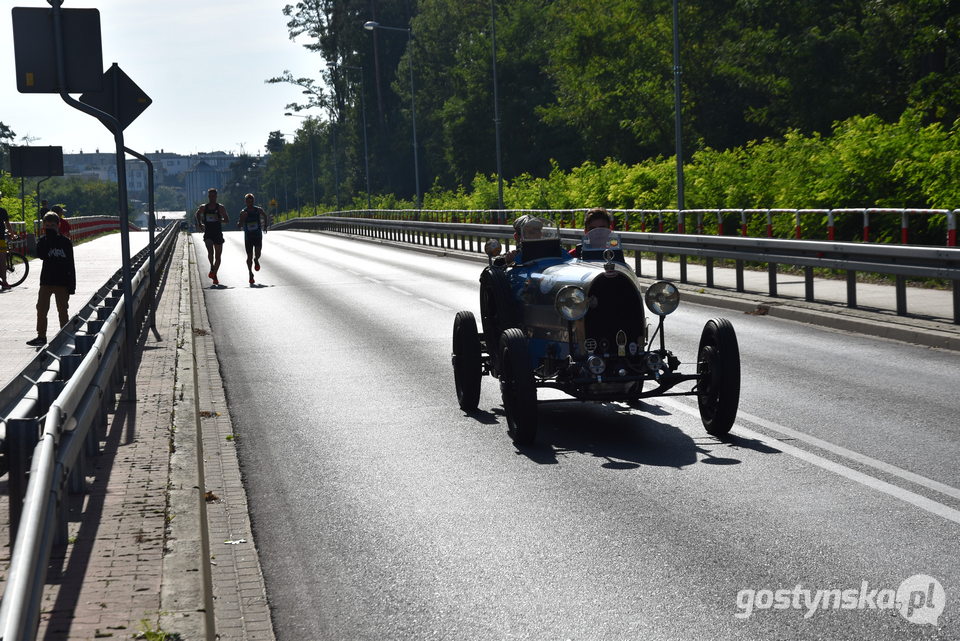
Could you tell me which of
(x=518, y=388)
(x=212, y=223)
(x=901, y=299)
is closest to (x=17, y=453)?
(x=518, y=388)

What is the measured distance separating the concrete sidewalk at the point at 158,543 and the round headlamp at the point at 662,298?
299cm

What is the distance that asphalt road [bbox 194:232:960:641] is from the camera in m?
5.13

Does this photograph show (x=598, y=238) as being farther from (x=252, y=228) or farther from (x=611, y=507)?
(x=252, y=228)

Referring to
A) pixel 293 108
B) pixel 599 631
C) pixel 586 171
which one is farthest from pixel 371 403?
pixel 293 108

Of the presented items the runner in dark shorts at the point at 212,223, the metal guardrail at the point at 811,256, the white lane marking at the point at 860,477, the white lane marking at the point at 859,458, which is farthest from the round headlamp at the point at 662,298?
the runner in dark shorts at the point at 212,223

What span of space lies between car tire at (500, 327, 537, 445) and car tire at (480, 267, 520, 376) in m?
1.01

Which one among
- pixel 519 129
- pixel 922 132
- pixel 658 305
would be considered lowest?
pixel 658 305

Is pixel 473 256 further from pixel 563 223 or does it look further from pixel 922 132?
pixel 922 132

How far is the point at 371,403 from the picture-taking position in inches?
427

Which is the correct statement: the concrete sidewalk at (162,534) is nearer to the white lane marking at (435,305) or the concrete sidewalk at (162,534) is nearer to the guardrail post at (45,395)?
the guardrail post at (45,395)

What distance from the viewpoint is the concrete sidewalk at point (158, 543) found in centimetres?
468

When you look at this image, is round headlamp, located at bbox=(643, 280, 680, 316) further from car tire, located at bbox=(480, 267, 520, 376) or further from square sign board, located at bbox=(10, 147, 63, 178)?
square sign board, located at bbox=(10, 147, 63, 178)

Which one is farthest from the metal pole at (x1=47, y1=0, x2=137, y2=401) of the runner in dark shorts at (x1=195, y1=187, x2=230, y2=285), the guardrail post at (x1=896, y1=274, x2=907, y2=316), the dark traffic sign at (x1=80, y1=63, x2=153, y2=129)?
the runner in dark shorts at (x1=195, y1=187, x2=230, y2=285)

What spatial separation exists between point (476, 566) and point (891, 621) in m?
1.84
